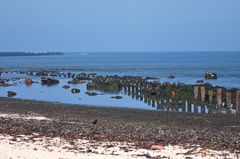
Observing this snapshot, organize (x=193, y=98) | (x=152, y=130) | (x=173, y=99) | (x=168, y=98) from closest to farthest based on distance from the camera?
(x=152, y=130), (x=193, y=98), (x=173, y=99), (x=168, y=98)

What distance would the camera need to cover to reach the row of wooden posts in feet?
102

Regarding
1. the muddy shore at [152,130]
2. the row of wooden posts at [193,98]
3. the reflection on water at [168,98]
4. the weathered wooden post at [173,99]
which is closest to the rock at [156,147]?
the muddy shore at [152,130]

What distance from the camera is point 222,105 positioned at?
110 feet

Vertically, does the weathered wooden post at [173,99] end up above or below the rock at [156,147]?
below

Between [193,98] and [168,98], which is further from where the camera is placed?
[168,98]

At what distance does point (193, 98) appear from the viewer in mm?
34562

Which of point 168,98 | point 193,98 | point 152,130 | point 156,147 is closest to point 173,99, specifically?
point 168,98

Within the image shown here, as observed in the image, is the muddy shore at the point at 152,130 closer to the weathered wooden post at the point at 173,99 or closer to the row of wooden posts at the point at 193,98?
the row of wooden posts at the point at 193,98

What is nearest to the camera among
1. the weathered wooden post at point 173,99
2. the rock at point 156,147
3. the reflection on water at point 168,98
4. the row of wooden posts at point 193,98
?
the rock at point 156,147

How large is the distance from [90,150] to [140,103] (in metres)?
24.3

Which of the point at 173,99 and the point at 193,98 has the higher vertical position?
the point at 193,98

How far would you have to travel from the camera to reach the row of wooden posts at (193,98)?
31.2 m

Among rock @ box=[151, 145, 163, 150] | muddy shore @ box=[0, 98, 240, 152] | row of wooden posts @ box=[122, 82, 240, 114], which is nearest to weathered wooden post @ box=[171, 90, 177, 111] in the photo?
row of wooden posts @ box=[122, 82, 240, 114]

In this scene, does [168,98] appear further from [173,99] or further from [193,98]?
[193,98]
